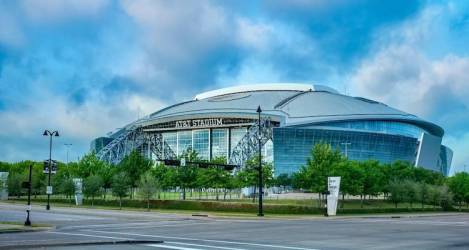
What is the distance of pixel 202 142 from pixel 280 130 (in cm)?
2757

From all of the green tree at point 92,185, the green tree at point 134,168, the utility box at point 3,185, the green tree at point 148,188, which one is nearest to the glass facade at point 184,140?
the utility box at point 3,185

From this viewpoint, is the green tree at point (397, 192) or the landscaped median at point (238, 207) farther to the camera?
the green tree at point (397, 192)

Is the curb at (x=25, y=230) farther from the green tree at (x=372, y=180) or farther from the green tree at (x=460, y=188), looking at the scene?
the green tree at (x=460, y=188)

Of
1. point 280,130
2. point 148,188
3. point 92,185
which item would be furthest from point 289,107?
point 148,188

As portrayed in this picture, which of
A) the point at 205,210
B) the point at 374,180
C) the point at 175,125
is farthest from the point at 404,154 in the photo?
the point at 205,210

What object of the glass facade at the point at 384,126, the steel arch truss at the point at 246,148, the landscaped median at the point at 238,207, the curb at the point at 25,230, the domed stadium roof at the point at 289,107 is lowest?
the landscaped median at the point at 238,207

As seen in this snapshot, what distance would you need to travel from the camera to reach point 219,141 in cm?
16025

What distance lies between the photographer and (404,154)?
156 metres

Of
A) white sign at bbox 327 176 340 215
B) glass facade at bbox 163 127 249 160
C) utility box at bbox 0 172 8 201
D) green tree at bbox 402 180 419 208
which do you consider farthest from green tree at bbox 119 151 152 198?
glass facade at bbox 163 127 249 160

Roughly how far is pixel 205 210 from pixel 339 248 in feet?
159

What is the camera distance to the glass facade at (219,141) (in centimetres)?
15900

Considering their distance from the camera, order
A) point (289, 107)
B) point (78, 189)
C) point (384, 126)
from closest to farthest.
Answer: point (78, 189), point (289, 107), point (384, 126)

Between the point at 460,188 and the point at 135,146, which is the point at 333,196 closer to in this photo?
the point at 460,188

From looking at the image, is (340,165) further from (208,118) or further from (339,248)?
(208,118)
